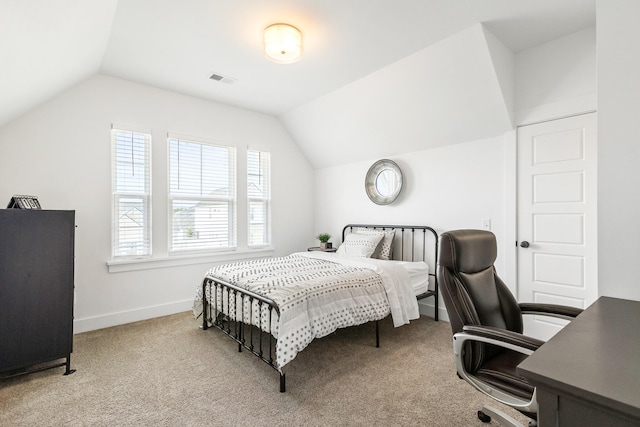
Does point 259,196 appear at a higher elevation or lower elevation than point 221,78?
lower

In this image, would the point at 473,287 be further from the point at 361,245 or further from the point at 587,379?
the point at 361,245

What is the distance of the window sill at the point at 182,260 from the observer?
11.5 feet

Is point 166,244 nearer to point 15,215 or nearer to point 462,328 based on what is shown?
point 15,215

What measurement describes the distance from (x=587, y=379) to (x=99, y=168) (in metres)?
4.17

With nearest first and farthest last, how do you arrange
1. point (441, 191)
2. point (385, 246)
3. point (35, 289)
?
point (35, 289), point (441, 191), point (385, 246)

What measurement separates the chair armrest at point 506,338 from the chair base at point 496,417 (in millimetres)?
681

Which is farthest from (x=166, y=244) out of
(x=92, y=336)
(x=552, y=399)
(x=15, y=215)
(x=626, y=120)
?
(x=626, y=120)

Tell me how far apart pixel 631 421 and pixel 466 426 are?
1438 mm

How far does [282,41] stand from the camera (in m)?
2.53

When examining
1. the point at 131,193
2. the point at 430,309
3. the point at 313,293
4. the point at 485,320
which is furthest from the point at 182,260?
the point at 485,320

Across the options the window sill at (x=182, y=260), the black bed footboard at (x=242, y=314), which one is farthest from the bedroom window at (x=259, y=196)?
the black bed footboard at (x=242, y=314)

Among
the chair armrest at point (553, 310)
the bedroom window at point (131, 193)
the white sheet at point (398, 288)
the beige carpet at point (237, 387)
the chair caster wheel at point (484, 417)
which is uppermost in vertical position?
the bedroom window at point (131, 193)

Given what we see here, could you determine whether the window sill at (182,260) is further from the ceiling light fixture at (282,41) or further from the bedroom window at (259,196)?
the ceiling light fixture at (282,41)

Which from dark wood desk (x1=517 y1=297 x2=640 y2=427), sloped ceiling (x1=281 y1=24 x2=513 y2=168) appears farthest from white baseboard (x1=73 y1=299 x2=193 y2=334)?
dark wood desk (x1=517 y1=297 x2=640 y2=427)
